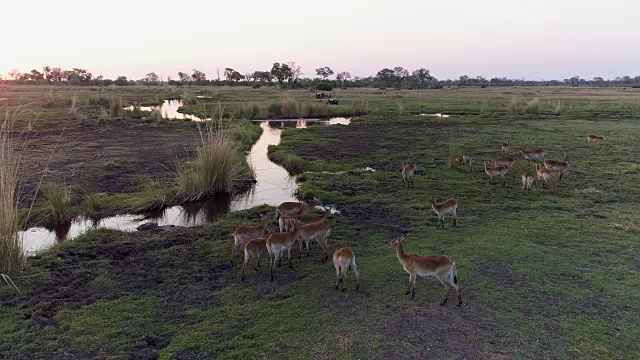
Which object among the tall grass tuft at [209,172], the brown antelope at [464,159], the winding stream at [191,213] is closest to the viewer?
the winding stream at [191,213]

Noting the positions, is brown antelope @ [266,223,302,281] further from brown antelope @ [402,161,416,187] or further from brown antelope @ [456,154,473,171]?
brown antelope @ [456,154,473,171]

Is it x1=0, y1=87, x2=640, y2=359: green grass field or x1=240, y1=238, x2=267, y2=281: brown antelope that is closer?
x1=0, y1=87, x2=640, y2=359: green grass field

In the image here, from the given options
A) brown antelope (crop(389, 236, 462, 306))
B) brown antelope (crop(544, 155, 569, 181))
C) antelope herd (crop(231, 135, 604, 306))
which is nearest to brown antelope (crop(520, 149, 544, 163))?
brown antelope (crop(544, 155, 569, 181))

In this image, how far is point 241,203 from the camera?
45.4 ft

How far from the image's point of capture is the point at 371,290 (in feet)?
23.8

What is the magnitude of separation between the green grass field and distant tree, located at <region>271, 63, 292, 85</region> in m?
88.3

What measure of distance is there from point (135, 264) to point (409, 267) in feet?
17.8

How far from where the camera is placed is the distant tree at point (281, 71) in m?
98.4

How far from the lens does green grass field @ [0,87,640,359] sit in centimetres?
576

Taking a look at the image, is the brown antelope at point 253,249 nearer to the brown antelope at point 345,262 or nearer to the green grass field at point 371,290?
the green grass field at point 371,290

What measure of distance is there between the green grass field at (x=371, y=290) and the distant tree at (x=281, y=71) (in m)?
88.3

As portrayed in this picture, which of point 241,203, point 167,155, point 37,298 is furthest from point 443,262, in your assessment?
point 167,155

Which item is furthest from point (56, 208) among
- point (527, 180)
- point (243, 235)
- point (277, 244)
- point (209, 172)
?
point (527, 180)

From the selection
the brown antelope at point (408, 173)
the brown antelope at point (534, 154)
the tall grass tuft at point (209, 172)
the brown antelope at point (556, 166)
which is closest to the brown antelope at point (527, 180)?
the brown antelope at point (556, 166)
